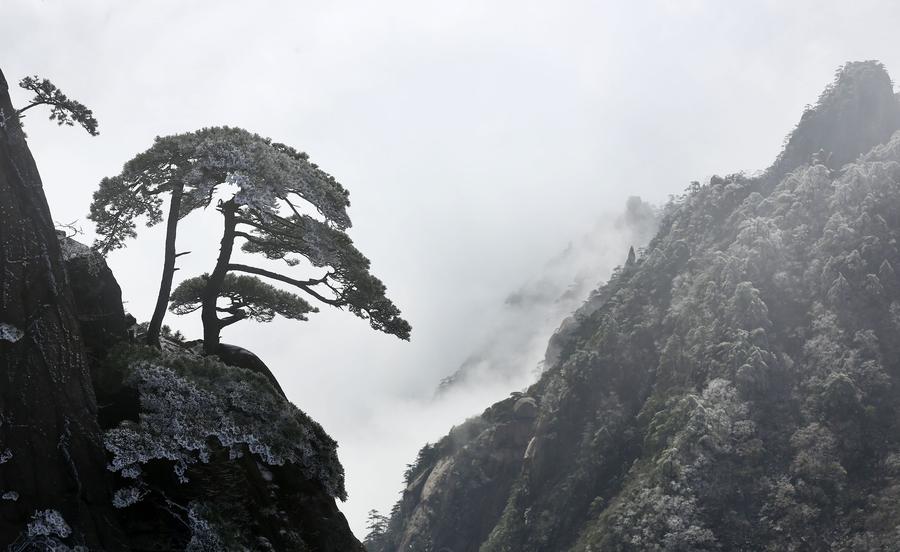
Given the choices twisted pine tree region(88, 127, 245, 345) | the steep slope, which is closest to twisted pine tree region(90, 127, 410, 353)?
twisted pine tree region(88, 127, 245, 345)

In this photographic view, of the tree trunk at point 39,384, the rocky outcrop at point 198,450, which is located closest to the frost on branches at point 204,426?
the rocky outcrop at point 198,450

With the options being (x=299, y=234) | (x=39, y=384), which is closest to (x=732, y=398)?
(x=299, y=234)

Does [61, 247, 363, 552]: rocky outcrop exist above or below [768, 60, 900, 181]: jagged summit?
below

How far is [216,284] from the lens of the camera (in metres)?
20.9

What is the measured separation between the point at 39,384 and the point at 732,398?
126893 millimetres

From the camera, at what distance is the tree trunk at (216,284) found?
66.7 ft

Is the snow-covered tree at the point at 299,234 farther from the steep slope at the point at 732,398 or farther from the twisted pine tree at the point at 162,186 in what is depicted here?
the steep slope at the point at 732,398

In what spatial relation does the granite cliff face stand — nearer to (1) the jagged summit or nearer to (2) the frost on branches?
(2) the frost on branches

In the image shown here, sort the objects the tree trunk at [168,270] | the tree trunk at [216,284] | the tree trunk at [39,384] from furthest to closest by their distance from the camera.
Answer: the tree trunk at [216,284] < the tree trunk at [168,270] < the tree trunk at [39,384]

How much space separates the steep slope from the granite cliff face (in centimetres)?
10498

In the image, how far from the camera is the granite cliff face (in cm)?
1295

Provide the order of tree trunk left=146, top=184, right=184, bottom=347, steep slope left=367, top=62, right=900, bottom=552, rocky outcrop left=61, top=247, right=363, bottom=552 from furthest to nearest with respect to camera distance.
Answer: steep slope left=367, top=62, right=900, bottom=552 < tree trunk left=146, top=184, right=184, bottom=347 < rocky outcrop left=61, top=247, right=363, bottom=552

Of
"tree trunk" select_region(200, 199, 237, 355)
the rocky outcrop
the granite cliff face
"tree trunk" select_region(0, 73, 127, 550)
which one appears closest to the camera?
"tree trunk" select_region(0, 73, 127, 550)

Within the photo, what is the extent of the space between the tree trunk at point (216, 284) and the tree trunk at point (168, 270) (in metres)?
1.36
